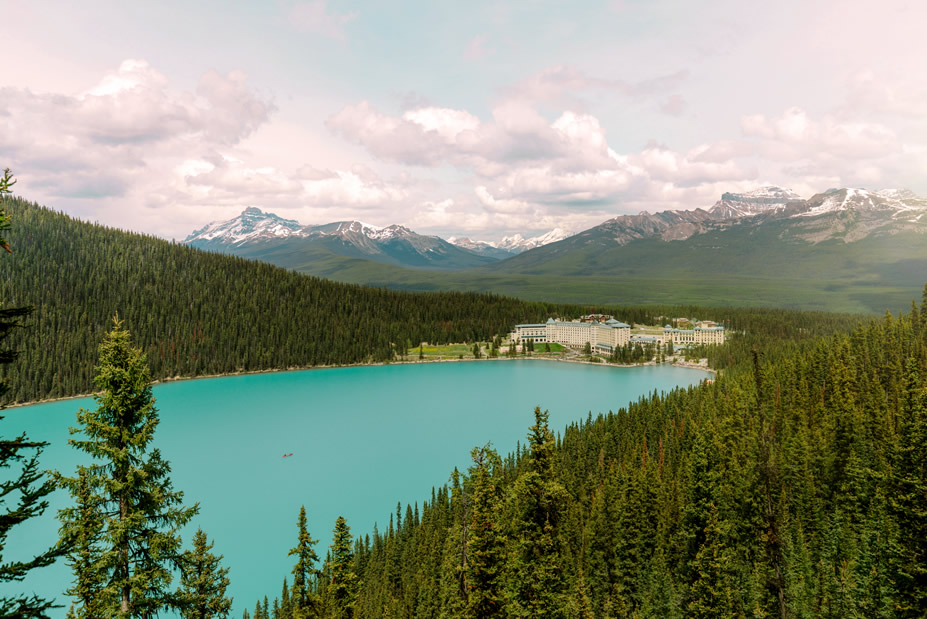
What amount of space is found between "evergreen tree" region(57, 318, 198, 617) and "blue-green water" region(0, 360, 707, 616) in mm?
33163

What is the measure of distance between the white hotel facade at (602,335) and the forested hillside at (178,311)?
12869 mm

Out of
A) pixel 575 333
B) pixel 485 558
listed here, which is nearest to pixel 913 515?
pixel 485 558

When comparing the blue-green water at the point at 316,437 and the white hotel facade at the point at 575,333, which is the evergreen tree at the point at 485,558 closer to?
the blue-green water at the point at 316,437

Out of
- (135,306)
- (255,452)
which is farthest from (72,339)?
(255,452)

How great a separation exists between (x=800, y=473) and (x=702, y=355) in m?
123

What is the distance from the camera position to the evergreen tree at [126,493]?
11.4 m

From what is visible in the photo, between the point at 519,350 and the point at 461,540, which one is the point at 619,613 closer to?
the point at 461,540

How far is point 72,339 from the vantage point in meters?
125

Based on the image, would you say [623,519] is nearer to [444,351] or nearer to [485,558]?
[485,558]

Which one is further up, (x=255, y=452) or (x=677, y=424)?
(x=677, y=424)

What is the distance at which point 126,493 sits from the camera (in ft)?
38.8

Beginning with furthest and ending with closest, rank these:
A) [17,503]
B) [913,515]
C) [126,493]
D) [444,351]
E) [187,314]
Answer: [444,351], [187,314], [913,515], [126,493], [17,503]

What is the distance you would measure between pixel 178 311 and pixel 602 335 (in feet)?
465

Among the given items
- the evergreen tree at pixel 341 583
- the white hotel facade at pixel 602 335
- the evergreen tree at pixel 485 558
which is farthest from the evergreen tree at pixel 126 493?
the white hotel facade at pixel 602 335
